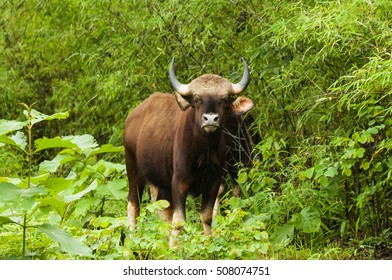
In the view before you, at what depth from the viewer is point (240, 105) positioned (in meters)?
A: 8.86

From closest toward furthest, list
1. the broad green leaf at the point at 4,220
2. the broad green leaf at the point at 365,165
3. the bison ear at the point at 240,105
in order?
the broad green leaf at the point at 4,220
the broad green leaf at the point at 365,165
the bison ear at the point at 240,105

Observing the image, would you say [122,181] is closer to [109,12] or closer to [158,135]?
[158,135]

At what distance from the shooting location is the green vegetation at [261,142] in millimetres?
7082

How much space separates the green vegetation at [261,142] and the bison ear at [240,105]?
13.3 inches

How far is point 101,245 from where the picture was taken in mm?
6980

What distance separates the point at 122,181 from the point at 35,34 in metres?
4.72

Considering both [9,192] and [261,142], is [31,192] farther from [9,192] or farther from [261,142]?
[261,142]

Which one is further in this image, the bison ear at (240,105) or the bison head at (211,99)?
the bison ear at (240,105)

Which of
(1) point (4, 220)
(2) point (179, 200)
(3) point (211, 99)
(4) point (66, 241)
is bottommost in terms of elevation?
(4) point (66, 241)

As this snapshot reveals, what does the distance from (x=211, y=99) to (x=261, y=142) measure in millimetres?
828

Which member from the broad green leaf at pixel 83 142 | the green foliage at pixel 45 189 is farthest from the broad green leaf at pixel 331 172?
the broad green leaf at pixel 83 142

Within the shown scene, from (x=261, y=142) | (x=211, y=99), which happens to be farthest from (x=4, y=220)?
(x=261, y=142)

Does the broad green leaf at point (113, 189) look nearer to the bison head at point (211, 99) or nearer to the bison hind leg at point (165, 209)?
the bison hind leg at point (165, 209)
